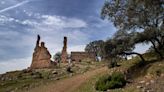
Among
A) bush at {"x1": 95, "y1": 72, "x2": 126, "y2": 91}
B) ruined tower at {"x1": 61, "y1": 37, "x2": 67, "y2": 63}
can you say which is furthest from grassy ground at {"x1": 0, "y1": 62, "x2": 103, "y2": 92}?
ruined tower at {"x1": 61, "y1": 37, "x2": 67, "y2": 63}

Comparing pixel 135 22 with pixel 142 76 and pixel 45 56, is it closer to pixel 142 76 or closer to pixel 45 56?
pixel 142 76

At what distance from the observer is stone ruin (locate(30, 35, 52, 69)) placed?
101 m

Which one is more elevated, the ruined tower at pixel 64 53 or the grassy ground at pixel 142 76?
the ruined tower at pixel 64 53

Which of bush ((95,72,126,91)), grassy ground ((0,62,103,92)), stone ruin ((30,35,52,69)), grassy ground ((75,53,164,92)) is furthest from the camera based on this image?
stone ruin ((30,35,52,69))

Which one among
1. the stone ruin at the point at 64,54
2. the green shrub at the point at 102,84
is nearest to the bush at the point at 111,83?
the green shrub at the point at 102,84

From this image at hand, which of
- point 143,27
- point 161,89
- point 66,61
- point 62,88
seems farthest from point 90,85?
point 66,61

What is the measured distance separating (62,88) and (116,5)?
1251 centimetres

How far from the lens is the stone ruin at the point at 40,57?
332 ft

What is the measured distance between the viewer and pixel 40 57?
10306 cm

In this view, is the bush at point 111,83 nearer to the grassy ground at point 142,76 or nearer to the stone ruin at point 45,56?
the grassy ground at point 142,76

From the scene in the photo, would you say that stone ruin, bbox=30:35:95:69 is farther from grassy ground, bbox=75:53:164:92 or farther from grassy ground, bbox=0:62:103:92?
grassy ground, bbox=75:53:164:92

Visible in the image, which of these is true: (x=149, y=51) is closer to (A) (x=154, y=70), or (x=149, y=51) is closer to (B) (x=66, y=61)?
(A) (x=154, y=70)

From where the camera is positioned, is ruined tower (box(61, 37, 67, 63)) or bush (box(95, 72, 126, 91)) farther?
ruined tower (box(61, 37, 67, 63))


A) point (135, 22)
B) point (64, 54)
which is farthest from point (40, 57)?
point (135, 22)
